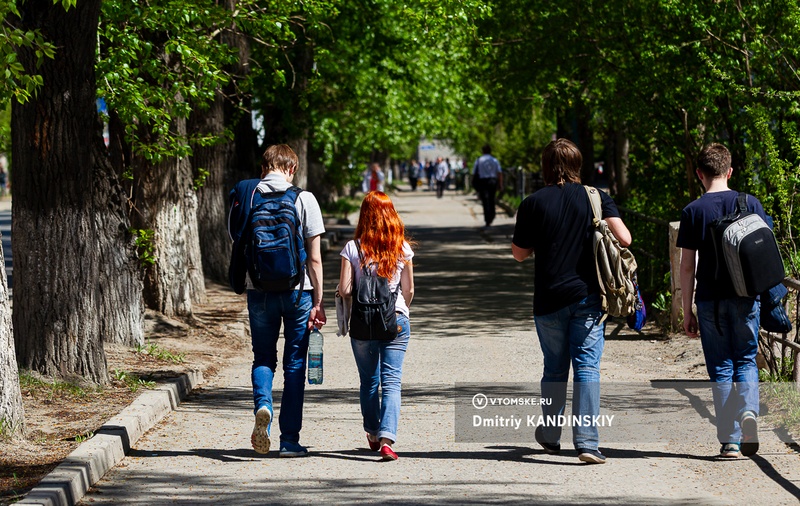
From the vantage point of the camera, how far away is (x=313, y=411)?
883 centimetres

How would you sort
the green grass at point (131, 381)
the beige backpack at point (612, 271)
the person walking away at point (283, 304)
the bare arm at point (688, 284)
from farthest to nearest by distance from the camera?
the green grass at point (131, 381), the person walking away at point (283, 304), the bare arm at point (688, 284), the beige backpack at point (612, 271)

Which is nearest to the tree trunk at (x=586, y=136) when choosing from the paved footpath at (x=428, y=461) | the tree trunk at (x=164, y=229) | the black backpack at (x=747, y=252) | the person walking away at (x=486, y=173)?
the person walking away at (x=486, y=173)

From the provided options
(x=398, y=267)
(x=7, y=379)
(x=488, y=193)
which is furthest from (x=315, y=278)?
(x=488, y=193)

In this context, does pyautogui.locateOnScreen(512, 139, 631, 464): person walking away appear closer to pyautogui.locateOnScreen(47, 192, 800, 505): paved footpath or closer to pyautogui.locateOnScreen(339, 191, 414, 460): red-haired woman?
pyautogui.locateOnScreen(47, 192, 800, 505): paved footpath

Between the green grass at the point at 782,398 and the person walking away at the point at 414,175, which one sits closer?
the green grass at the point at 782,398

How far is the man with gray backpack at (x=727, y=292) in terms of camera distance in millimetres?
6734

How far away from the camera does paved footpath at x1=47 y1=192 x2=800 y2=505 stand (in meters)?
6.23

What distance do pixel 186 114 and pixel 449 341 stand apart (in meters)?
3.40

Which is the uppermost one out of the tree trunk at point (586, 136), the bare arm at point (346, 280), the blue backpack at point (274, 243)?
the tree trunk at point (586, 136)

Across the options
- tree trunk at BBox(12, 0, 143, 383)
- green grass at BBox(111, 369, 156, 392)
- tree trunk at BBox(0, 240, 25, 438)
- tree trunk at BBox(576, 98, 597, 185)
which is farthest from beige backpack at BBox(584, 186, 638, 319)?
tree trunk at BBox(576, 98, 597, 185)

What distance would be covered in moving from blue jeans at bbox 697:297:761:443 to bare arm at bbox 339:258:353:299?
1.96m

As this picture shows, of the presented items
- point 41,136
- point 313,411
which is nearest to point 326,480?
point 313,411

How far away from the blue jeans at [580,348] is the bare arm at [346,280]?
1056 millimetres

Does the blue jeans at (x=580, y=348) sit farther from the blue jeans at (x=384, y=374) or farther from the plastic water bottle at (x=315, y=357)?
the plastic water bottle at (x=315, y=357)
